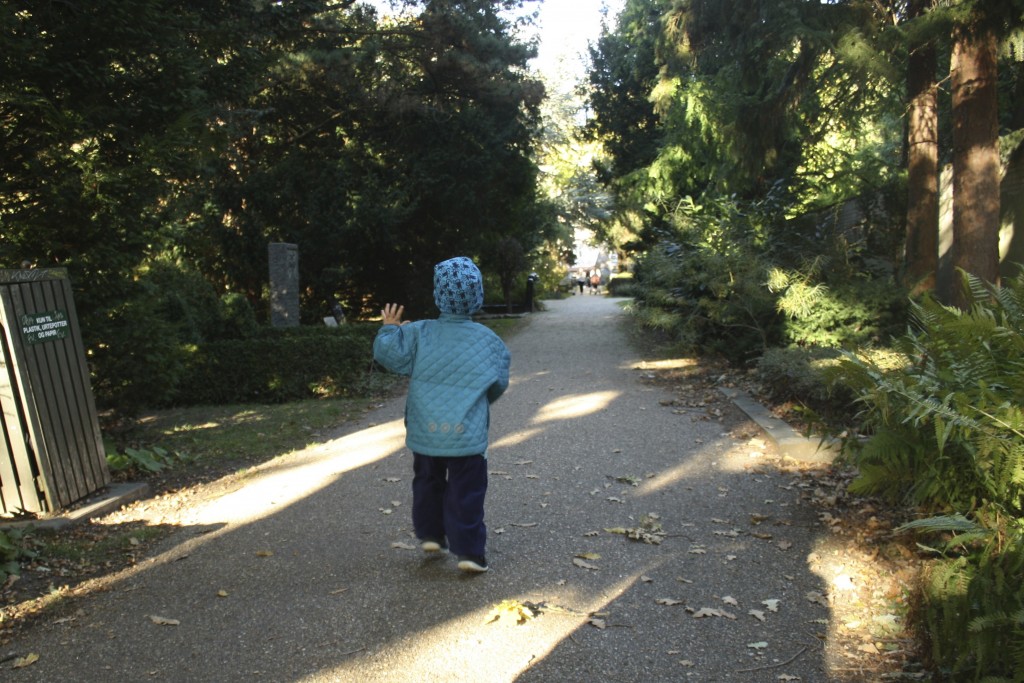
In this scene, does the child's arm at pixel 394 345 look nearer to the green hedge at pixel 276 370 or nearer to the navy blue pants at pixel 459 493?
the navy blue pants at pixel 459 493

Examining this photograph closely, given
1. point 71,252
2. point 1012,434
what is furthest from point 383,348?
point 71,252

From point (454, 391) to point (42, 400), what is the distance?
327 cm

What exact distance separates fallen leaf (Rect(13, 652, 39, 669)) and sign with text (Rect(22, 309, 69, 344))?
271cm

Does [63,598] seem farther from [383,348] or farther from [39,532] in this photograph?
[383,348]

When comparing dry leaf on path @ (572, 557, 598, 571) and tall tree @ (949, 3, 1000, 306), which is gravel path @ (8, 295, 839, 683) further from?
tall tree @ (949, 3, 1000, 306)

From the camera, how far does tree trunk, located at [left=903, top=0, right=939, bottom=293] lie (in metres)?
11.0

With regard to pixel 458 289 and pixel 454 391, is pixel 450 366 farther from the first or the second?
pixel 458 289

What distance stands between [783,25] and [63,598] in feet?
31.8

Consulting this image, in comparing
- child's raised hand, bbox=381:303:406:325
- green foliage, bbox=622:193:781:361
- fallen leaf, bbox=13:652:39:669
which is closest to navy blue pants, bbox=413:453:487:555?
child's raised hand, bbox=381:303:406:325

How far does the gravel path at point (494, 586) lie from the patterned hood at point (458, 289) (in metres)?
1.51

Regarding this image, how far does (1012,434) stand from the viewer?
13.1 feet

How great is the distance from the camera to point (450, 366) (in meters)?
4.74

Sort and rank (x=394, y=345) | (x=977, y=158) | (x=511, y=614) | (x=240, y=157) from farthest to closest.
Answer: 1. (x=240, y=157)
2. (x=977, y=158)
3. (x=394, y=345)
4. (x=511, y=614)

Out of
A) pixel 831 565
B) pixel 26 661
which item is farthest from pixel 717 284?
pixel 26 661
